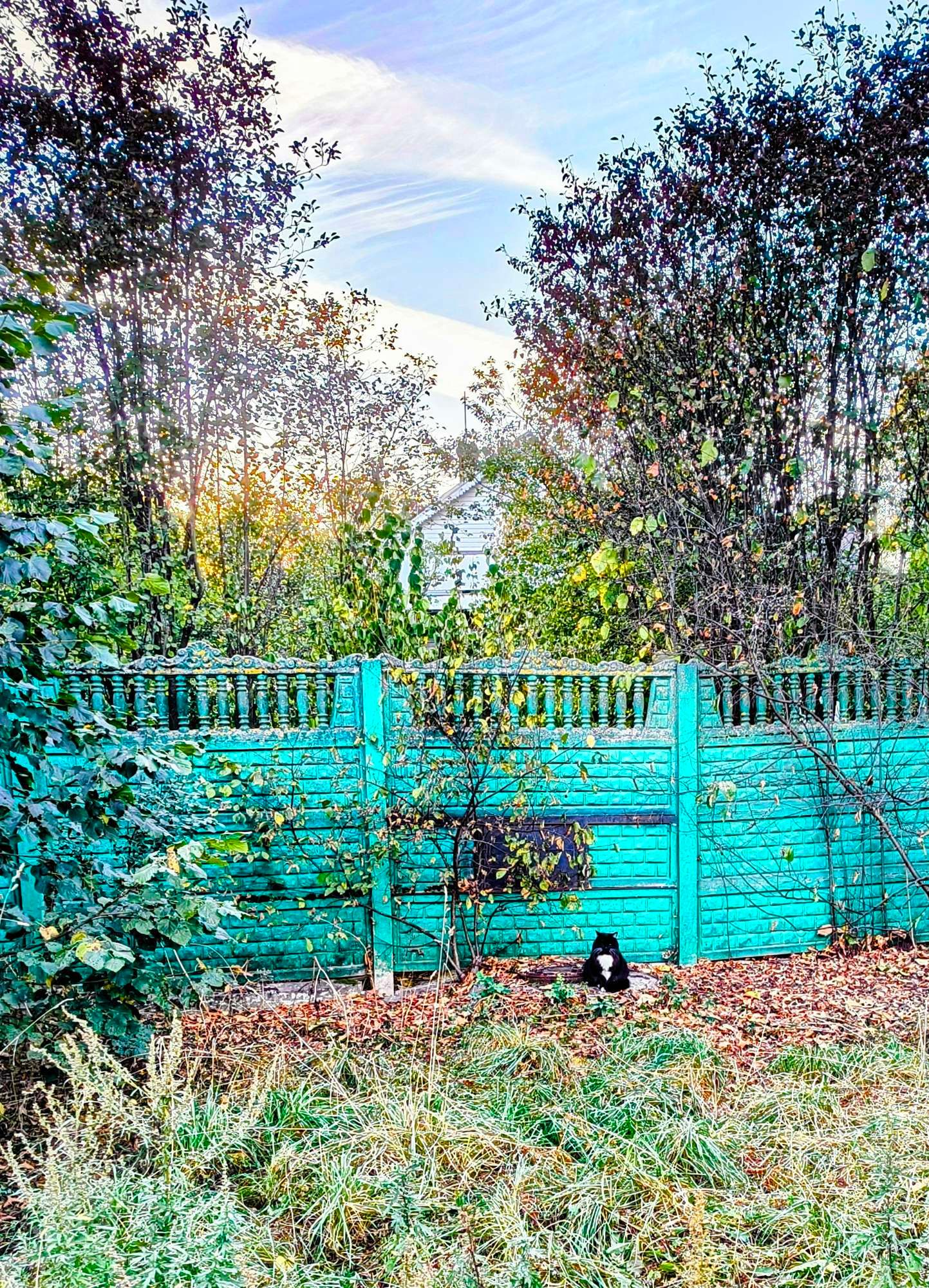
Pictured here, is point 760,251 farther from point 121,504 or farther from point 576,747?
point 121,504

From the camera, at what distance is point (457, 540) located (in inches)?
316

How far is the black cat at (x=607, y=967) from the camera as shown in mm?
3959

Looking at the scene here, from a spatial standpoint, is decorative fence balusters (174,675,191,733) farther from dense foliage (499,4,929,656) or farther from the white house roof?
the white house roof

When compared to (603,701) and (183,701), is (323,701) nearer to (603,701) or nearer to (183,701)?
(183,701)

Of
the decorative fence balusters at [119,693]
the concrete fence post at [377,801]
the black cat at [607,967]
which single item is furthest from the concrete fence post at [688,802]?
the decorative fence balusters at [119,693]

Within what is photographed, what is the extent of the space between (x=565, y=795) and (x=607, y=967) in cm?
91

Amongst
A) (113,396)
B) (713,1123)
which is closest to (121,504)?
(113,396)

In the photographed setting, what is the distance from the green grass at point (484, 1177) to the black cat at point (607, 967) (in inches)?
31.1

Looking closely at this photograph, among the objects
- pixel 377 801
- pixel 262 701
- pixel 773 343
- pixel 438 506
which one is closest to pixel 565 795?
pixel 377 801

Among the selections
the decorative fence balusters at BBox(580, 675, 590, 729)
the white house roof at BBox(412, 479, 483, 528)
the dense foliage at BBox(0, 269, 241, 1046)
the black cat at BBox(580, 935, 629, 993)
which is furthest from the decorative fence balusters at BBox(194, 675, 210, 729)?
the white house roof at BBox(412, 479, 483, 528)

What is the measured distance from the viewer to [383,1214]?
7.55 feet

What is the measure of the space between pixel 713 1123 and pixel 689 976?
1555 millimetres

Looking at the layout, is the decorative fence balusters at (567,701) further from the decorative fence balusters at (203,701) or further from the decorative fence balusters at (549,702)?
the decorative fence balusters at (203,701)

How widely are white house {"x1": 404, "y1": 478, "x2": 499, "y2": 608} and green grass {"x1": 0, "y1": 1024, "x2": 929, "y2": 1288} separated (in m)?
3.00
